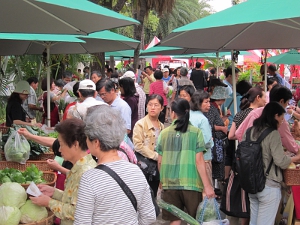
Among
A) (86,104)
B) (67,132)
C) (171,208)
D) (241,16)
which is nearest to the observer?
(67,132)

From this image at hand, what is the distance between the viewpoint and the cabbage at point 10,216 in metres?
3.61

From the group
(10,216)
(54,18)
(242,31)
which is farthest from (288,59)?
(10,216)

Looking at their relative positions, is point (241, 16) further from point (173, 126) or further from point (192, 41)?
point (192, 41)

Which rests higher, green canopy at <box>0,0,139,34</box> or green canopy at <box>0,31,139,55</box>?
green canopy at <box>0,31,139,55</box>

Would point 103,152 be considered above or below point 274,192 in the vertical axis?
above

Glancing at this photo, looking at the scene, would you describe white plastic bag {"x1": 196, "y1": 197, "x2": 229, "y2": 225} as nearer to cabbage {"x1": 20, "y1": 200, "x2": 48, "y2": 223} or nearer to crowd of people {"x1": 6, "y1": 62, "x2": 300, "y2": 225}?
crowd of people {"x1": 6, "y1": 62, "x2": 300, "y2": 225}

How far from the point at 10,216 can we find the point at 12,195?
0.20 metres

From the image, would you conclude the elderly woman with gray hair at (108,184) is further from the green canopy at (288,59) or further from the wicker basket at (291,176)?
the green canopy at (288,59)

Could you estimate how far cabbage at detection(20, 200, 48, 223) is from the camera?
3.67 m

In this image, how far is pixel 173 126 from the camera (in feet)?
15.5

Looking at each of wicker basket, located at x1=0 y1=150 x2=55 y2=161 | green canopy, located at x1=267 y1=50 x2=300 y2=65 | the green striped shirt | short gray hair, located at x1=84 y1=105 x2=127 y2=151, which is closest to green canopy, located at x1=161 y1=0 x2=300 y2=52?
the green striped shirt

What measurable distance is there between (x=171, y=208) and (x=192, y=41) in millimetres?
2933

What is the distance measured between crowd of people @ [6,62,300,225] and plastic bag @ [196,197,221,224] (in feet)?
A: 0.23

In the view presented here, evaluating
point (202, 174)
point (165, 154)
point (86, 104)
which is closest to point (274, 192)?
point (202, 174)
